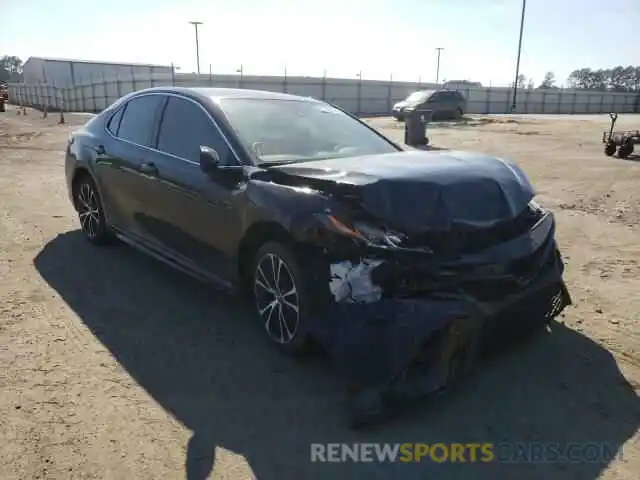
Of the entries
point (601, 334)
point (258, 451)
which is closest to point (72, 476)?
point (258, 451)

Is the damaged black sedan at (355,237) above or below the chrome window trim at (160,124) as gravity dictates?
below

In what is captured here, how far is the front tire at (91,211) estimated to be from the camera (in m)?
5.30

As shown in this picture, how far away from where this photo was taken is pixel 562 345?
3.45 metres

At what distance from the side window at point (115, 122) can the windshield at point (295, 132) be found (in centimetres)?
158

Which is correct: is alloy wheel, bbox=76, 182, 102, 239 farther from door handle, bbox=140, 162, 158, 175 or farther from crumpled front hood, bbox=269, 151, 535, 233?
crumpled front hood, bbox=269, 151, 535, 233

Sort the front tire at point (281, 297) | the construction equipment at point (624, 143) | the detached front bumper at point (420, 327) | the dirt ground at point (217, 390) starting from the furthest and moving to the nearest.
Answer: the construction equipment at point (624, 143), the front tire at point (281, 297), the detached front bumper at point (420, 327), the dirt ground at point (217, 390)

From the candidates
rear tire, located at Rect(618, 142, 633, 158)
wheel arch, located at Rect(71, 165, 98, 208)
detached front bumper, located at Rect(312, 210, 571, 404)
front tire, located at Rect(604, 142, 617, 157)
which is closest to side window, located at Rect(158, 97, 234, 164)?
wheel arch, located at Rect(71, 165, 98, 208)

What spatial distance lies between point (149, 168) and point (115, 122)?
3.88ft

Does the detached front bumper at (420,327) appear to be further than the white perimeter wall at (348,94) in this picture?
No

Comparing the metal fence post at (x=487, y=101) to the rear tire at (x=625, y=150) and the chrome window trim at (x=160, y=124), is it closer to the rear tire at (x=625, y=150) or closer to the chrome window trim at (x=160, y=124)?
the rear tire at (x=625, y=150)

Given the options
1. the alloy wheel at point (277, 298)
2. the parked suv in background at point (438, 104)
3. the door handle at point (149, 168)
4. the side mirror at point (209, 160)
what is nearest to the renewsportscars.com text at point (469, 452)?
the alloy wheel at point (277, 298)

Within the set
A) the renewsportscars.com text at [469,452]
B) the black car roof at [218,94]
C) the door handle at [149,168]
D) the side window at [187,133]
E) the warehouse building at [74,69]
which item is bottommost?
the renewsportscars.com text at [469,452]

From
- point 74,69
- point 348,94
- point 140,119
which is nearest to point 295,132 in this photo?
point 140,119

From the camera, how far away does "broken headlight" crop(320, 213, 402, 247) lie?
2727 mm
